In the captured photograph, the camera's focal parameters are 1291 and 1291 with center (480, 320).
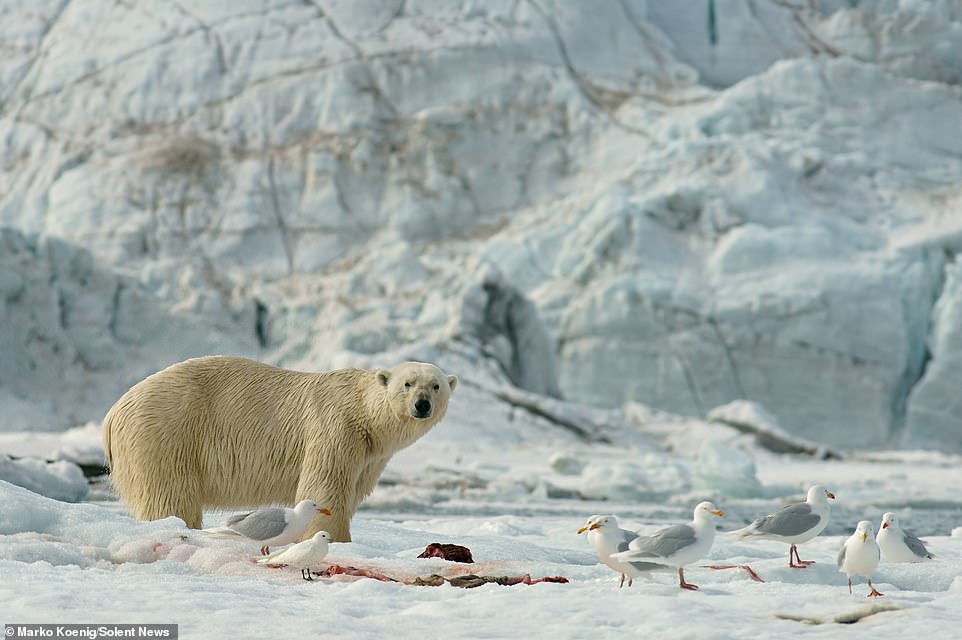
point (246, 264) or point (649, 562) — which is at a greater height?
point (649, 562)

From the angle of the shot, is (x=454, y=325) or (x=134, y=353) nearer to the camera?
(x=454, y=325)

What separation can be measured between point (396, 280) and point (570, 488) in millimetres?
11257

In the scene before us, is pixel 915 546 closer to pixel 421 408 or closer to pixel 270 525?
pixel 421 408

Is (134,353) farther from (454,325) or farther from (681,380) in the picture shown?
(681,380)

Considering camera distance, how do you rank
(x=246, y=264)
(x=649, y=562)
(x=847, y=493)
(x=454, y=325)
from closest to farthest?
(x=649, y=562) → (x=847, y=493) → (x=454, y=325) → (x=246, y=264)

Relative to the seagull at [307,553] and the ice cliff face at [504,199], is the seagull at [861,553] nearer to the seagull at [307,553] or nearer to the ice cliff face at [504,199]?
the seagull at [307,553]

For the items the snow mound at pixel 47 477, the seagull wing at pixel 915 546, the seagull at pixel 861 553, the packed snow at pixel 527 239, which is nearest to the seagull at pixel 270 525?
the packed snow at pixel 527 239

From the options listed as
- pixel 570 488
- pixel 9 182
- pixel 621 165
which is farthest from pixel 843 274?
pixel 9 182

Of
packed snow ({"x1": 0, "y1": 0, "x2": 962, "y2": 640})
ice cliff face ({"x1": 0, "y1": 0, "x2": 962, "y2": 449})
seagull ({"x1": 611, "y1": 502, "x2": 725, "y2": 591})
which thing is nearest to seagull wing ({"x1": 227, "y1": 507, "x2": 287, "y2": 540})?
packed snow ({"x1": 0, "y1": 0, "x2": 962, "y2": 640})

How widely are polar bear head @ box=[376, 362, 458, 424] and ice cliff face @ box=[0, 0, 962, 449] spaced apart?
1301cm

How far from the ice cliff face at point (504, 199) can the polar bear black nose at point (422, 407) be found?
13193mm

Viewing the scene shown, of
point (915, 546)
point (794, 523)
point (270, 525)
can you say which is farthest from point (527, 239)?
point (270, 525)

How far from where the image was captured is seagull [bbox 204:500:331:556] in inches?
203

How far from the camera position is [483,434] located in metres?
19.3
